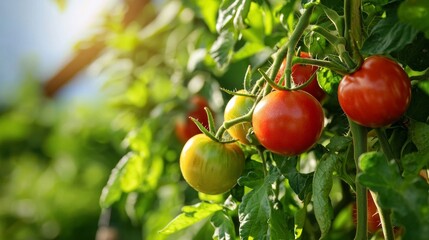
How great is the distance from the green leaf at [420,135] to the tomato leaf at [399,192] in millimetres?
114

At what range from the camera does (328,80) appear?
78 cm

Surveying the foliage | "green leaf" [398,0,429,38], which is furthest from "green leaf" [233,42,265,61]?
"green leaf" [398,0,429,38]

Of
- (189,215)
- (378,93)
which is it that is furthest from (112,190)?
(378,93)

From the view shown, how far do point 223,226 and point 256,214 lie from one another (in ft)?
0.32

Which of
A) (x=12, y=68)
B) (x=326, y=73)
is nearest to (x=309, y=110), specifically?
(x=326, y=73)

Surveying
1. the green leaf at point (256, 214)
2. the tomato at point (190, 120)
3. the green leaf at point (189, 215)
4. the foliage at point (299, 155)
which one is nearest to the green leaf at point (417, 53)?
the foliage at point (299, 155)

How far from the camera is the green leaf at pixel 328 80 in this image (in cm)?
78

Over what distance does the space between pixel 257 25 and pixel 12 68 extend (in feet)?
11.6

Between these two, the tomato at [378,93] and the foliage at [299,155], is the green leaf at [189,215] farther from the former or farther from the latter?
the tomato at [378,93]

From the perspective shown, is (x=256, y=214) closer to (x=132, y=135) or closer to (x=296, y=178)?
(x=296, y=178)

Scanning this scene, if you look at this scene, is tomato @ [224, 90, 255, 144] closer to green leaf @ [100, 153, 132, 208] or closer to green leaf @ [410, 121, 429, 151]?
green leaf @ [410, 121, 429, 151]

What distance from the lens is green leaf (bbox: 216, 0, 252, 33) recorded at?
2.77ft

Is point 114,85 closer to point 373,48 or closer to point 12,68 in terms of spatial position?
point 373,48

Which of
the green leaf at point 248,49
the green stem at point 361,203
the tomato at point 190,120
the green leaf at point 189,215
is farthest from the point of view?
the tomato at point 190,120
